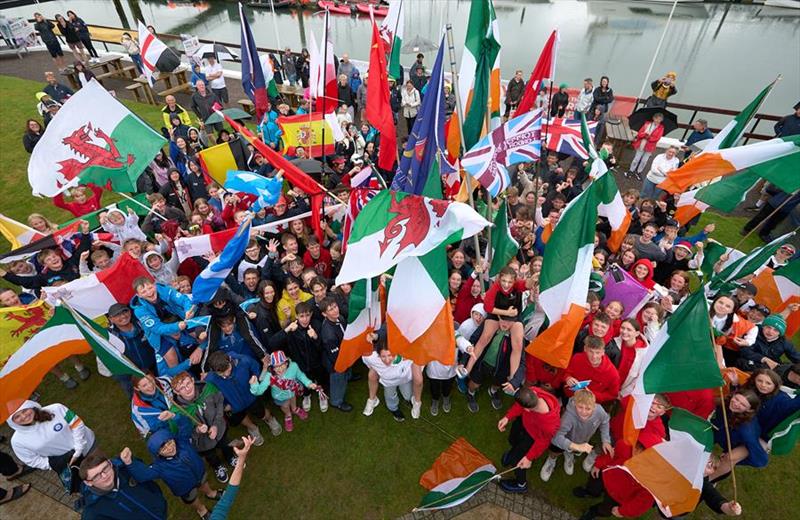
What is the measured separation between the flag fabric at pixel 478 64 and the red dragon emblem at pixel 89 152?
5.14 m

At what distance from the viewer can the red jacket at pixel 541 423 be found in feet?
13.7

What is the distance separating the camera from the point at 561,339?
461 centimetres

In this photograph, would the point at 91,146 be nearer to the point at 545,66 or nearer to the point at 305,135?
the point at 305,135

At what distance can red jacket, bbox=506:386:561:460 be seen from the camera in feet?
13.7

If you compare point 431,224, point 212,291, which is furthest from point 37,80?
point 431,224

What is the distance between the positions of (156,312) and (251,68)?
6.24 m

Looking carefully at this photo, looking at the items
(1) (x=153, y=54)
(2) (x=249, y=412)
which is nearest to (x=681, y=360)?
(2) (x=249, y=412)

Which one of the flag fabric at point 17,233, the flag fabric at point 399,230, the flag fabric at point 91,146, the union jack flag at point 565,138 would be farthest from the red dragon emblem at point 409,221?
the flag fabric at point 17,233

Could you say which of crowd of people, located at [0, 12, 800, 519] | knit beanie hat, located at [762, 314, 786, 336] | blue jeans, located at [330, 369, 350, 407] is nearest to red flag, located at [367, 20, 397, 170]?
crowd of people, located at [0, 12, 800, 519]

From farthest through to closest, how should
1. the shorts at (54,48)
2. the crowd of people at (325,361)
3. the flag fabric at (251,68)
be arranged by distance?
the shorts at (54,48)
the flag fabric at (251,68)
the crowd of people at (325,361)

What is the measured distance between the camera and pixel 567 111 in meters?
12.2

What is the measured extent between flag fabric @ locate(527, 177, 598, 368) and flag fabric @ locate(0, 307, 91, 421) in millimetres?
5213

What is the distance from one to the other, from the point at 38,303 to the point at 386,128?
5339 mm

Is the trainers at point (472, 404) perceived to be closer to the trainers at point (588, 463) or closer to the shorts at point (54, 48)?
the trainers at point (588, 463)
